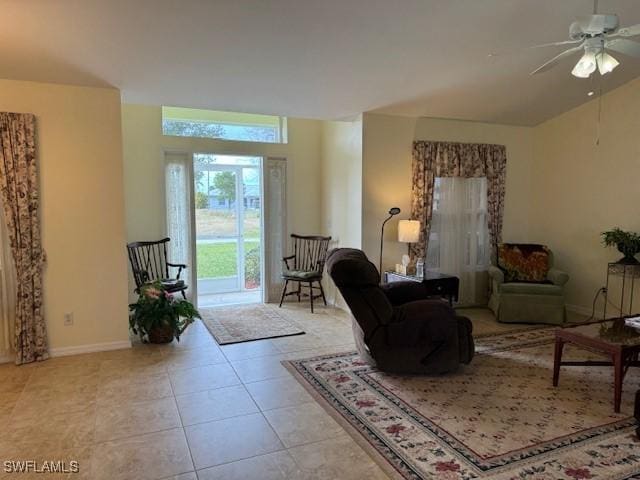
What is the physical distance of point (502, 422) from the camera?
2.73 metres

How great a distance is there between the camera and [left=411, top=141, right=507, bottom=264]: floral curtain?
206 inches

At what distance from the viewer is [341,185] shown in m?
5.60

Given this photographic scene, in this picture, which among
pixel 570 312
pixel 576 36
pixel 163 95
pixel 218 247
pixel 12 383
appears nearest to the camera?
pixel 576 36

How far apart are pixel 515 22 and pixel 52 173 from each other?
3.97 m

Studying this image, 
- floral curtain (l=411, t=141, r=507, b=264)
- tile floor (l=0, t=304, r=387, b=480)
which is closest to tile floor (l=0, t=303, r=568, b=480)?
tile floor (l=0, t=304, r=387, b=480)

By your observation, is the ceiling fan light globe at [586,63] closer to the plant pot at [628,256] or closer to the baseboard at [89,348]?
the plant pot at [628,256]

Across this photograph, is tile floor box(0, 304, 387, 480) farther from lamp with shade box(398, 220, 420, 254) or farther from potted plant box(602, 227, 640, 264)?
potted plant box(602, 227, 640, 264)

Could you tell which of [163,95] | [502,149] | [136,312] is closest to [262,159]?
[163,95]

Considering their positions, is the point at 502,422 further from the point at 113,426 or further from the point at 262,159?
the point at 262,159

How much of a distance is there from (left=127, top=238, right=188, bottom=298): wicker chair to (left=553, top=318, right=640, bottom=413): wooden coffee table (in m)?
3.85

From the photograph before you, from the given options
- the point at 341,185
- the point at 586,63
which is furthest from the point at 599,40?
the point at 341,185

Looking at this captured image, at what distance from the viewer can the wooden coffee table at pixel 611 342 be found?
9.23 feet

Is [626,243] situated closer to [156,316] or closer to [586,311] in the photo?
[586,311]

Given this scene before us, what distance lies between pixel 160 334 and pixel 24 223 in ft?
4.95
